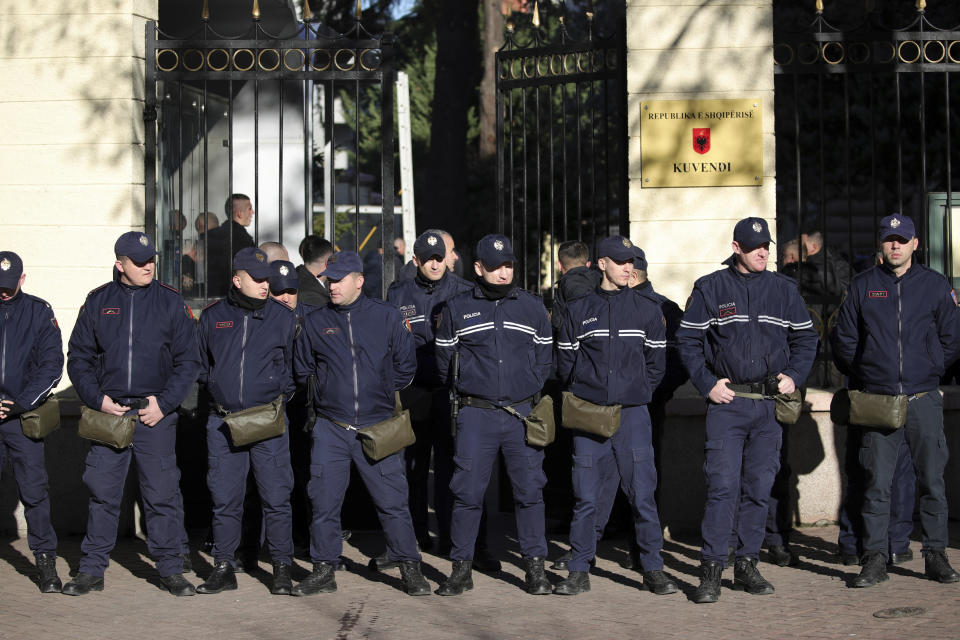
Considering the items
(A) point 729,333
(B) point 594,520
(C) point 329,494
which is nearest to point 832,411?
(A) point 729,333

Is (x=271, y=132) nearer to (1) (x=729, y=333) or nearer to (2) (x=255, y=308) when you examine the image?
(2) (x=255, y=308)

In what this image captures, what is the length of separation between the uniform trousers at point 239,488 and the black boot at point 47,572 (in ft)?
2.91

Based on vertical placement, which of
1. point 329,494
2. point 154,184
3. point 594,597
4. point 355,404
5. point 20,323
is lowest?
point 594,597

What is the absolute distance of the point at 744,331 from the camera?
683 cm

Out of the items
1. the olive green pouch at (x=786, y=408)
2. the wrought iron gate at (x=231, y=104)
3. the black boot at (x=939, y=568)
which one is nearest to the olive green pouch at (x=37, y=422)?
the wrought iron gate at (x=231, y=104)

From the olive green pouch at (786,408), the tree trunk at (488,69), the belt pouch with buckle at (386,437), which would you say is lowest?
the belt pouch with buckle at (386,437)

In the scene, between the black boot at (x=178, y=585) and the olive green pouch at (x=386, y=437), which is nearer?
the olive green pouch at (x=386, y=437)

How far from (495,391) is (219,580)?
1820mm

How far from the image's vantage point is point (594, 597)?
22.4 feet

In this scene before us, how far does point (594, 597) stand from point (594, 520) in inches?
16.2

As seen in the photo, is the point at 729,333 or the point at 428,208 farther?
the point at 428,208

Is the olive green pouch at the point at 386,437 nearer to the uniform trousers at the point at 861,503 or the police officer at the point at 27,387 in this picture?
the police officer at the point at 27,387

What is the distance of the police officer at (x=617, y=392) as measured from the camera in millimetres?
6938

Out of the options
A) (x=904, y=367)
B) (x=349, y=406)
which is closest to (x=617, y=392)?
(x=349, y=406)
